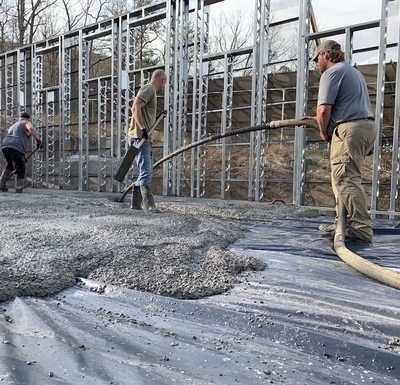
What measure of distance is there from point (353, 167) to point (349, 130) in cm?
26

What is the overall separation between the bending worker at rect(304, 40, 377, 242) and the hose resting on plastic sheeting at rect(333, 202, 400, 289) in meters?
0.19

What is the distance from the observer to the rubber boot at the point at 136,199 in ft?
15.4

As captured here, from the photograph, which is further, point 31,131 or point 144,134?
point 31,131

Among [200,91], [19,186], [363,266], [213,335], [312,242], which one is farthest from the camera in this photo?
[19,186]

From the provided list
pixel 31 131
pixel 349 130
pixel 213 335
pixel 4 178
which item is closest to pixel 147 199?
pixel 349 130

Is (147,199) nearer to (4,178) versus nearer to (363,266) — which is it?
(363,266)

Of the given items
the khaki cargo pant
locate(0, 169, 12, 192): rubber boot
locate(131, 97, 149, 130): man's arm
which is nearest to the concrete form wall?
locate(0, 169, 12, 192): rubber boot

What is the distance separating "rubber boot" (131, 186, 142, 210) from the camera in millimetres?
4684

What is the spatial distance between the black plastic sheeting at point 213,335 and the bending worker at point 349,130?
1036 mm

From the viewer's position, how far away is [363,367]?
1.22 m

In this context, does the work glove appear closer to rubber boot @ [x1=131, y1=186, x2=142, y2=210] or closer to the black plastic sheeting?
rubber boot @ [x1=131, y1=186, x2=142, y2=210]

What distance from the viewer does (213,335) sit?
141 centimetres

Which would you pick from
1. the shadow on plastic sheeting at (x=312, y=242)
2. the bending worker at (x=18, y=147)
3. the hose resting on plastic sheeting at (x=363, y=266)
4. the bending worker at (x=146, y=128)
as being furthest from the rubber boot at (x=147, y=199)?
the bending worker at (x=18, y=147)

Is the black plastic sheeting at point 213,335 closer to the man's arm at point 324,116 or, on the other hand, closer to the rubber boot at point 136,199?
the man's arm at point 324,116
